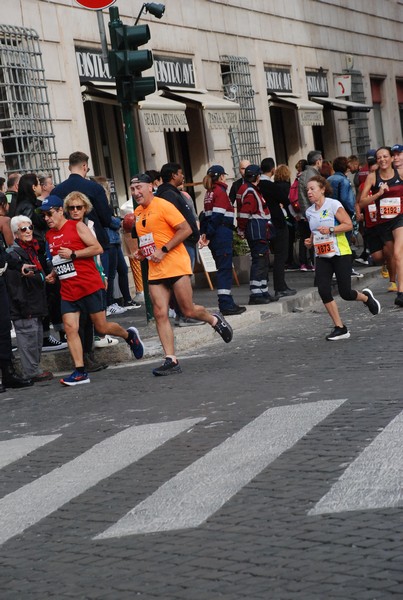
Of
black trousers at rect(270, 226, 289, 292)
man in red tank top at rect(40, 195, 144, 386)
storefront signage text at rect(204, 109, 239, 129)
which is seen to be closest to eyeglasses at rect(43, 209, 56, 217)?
man in red tank top at rect(40, 195, 144, 386)

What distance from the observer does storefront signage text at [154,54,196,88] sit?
22391mm

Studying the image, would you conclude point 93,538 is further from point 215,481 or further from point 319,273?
point 319,273

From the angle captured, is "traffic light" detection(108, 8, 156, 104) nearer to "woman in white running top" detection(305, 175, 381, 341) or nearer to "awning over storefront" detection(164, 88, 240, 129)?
"woman in white running top" detection(305, 175, 381, 341)

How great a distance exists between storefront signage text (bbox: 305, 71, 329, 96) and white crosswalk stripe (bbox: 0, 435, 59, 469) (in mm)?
21632

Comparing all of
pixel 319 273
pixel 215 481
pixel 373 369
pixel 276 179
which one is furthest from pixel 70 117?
pixel 215 481

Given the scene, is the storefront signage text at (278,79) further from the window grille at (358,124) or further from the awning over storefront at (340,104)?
the window grille at (358,124)

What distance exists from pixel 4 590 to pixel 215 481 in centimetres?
170

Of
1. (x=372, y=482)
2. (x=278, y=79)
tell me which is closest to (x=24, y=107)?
(x=278, y=79)

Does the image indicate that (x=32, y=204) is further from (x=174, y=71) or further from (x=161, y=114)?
(x=174, y=71)

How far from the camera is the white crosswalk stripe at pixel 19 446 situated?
852cm

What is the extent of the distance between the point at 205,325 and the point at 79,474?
619 centimetres

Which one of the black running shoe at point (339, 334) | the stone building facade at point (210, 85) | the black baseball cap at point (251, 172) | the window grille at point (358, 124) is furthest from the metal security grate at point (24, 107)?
the window grille at point (358, 124)

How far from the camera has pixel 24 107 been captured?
18109 millimetres

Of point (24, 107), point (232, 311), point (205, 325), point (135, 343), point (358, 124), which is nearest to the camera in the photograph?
point (135, 343)
